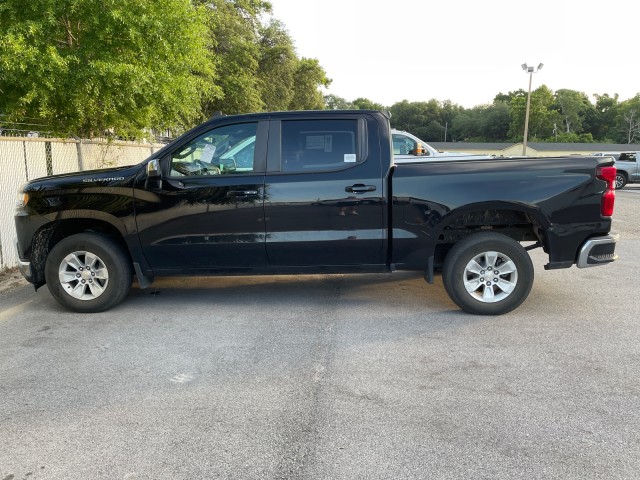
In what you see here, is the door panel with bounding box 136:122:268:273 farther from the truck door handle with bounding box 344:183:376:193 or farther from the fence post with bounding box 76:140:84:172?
the fence post with bounding box 76:140:84:172

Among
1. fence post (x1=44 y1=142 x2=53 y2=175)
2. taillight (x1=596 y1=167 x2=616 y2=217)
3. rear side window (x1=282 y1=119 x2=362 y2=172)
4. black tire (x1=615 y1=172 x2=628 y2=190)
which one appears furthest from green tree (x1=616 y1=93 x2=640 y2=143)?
rear side window (x1=282 y1=119 x2=362 y2=172)

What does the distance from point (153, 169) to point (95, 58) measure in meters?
4.39

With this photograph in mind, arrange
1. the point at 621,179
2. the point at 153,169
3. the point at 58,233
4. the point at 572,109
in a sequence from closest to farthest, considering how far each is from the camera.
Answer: the point at 153,169 → the point at 58,233 → the point at 621,179 → the point at 572,109

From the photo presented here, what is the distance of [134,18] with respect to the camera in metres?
8.41

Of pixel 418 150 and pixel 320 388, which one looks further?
pixel 418 150

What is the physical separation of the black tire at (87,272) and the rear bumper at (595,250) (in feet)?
15.3

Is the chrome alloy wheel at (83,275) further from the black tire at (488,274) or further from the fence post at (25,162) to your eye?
the black tire at (488,274)

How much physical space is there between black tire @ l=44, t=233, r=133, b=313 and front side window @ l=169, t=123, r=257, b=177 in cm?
108

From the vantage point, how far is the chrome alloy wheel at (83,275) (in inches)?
219

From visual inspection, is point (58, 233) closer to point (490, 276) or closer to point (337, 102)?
point (490, 276)

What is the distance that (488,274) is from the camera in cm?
534

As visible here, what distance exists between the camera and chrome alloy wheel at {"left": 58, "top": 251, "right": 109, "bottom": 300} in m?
5.57

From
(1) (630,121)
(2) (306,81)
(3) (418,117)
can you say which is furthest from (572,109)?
(2) (306,81)

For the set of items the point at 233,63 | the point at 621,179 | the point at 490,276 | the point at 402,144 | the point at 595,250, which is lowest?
the point at 621,179
